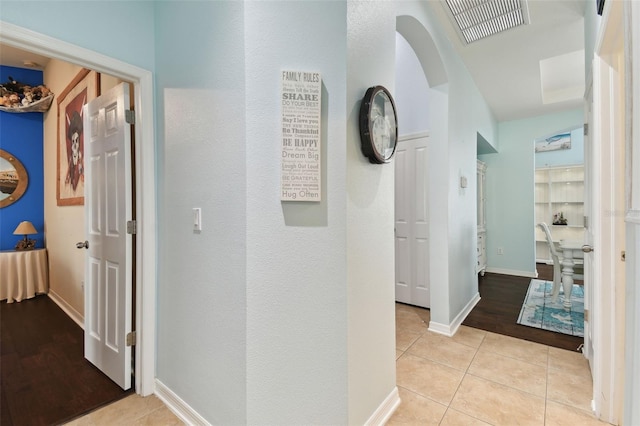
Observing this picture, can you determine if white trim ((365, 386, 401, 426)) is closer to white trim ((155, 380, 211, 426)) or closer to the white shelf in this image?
white trim ((155, 380, 211, 426))

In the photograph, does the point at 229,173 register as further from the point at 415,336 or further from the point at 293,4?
the point at 415,336

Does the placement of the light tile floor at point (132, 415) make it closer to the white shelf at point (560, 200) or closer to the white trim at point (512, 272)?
the white trim at point (512, 272)

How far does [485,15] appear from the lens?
2393 millimetres

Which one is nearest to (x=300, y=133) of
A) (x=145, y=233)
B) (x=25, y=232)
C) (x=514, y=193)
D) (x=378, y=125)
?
(x=378, y=125)

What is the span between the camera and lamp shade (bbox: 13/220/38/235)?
362cm

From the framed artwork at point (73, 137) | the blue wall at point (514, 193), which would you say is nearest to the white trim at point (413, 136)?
the blue wall at point (514, 193)

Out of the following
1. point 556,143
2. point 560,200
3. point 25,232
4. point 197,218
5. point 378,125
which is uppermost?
point 556,143

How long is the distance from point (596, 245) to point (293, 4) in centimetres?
211

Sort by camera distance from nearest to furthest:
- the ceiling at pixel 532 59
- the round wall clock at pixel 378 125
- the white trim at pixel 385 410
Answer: the round wall clock at pixel 378 125
the white trim at pixel 385 410
the ceiling at pixel 532 59

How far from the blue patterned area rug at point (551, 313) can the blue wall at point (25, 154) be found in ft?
21.1

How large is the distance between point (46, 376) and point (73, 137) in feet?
7.81

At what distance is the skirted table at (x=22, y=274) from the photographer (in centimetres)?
352

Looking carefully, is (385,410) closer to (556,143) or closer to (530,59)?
(530,59)

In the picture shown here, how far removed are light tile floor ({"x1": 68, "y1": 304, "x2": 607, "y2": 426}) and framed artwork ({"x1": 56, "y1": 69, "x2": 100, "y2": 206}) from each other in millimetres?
→ 2303
